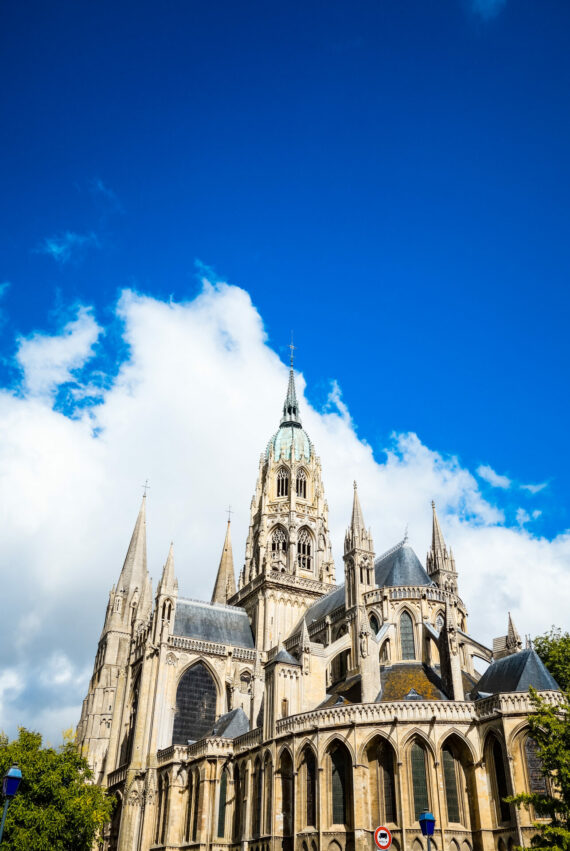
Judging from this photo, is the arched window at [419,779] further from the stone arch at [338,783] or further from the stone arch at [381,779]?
the stone arch at [338,783]

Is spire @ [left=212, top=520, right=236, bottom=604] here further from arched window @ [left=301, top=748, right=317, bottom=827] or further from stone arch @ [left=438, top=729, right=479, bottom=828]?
stone arch @ [left=438, top=729, right=479, bottom=828]

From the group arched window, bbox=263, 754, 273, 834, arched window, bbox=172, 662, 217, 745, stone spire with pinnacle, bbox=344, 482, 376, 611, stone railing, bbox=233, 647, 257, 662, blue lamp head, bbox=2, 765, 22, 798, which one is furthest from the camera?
stone railing, bbox=233, 647, 257, 662

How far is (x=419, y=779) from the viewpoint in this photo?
31.2 m

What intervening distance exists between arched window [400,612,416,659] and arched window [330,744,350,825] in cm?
867

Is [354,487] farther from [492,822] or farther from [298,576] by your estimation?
[492,822]

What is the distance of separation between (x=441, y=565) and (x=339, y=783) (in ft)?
56.0

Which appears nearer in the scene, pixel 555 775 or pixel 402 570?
pixel 555 775

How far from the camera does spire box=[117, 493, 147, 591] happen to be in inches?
3113

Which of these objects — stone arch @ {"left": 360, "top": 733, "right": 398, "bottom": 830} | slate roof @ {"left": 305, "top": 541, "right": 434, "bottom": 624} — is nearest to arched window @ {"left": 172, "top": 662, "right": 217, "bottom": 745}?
slate roof @ {"left": 305, "top": 541, "right": 434, "bottom": 624}

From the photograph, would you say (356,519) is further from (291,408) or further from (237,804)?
(291,408)

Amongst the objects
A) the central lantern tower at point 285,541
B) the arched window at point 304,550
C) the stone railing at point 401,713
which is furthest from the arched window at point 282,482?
the stone railing at point 401,713

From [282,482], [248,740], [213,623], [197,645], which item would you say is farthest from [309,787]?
[282,482]

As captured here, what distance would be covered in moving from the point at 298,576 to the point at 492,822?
3026 centimetres

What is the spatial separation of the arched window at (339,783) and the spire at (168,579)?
22.3 m
